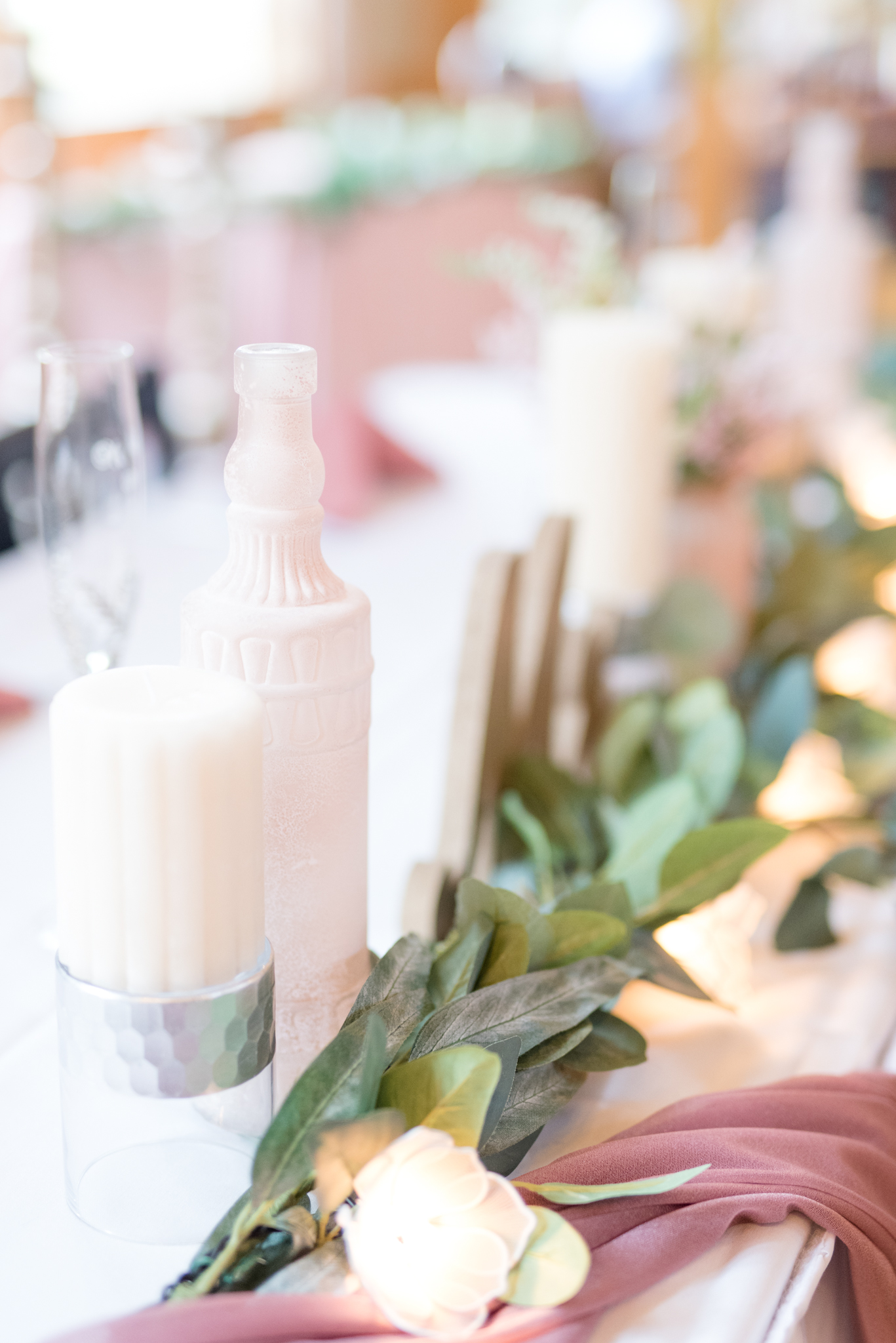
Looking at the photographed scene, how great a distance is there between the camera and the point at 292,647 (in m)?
0.48

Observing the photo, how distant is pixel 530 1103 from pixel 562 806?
290 millimetres

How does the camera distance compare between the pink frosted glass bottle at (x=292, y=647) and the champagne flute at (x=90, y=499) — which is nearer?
the pink frosted glass bottle at (x=292, y=647)

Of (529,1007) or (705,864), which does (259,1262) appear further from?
(705,864)

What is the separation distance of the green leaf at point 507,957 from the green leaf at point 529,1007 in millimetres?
14

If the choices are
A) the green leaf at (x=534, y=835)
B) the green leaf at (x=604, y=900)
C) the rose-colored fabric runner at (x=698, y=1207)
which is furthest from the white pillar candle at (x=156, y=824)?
the green leaf at (x=534, y=835)

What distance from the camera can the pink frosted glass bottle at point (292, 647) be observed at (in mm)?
480

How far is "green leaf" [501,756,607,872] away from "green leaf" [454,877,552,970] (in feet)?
0.63

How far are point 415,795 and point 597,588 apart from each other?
24 cm

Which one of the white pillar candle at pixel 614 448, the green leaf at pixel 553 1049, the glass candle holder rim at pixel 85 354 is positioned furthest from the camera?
the white pillar candle at pixel 614 448

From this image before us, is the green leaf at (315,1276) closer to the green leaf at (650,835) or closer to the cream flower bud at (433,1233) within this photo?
the cream flower bud at (433,1233)

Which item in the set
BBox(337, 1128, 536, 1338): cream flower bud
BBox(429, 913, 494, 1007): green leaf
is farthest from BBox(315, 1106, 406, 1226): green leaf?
BBox(429, 913, 494, 1007): green leaf

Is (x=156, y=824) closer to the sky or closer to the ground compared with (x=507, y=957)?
closer to the sky

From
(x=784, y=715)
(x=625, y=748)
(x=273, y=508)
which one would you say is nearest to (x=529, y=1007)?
(x=273, y=508)

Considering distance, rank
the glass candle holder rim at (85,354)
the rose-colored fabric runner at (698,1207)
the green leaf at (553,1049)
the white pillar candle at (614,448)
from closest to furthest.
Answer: the rose-colored fabric runner at (698,1207) < the green leaf at (553,1049) < the glass candle holder rim at (85,354) < the white pillar candle at (614,448)
